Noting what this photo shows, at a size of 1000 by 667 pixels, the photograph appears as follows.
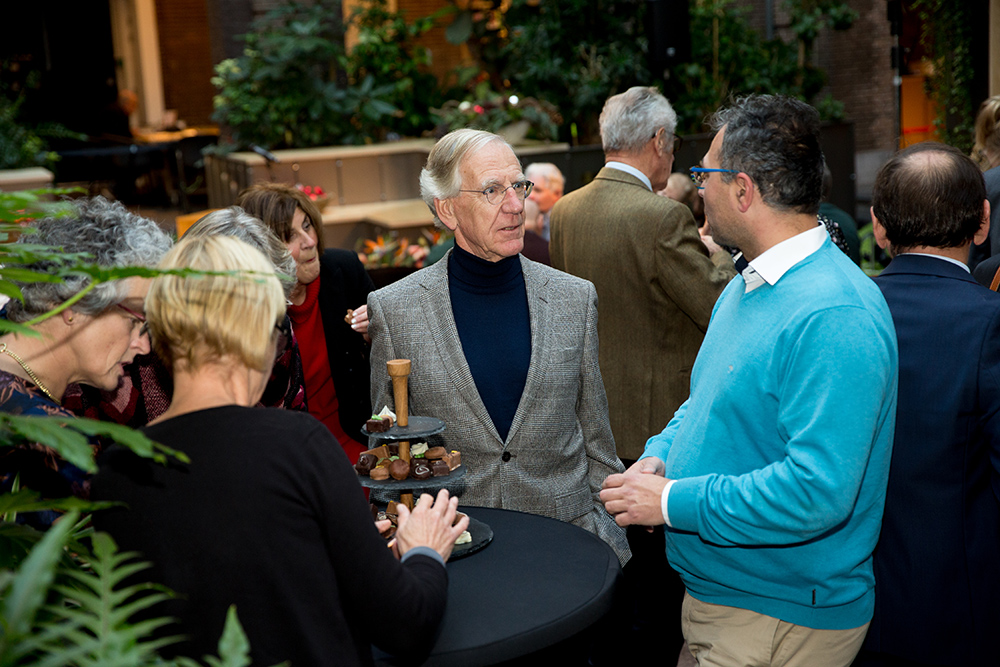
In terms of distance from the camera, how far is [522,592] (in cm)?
167

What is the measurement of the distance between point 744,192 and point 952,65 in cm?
648

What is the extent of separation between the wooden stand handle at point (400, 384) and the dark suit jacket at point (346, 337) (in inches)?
41.8

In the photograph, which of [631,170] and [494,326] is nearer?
[494,326]

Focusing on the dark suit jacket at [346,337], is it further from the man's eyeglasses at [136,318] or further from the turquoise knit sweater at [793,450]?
the turquoise knit sweater at [793,450]

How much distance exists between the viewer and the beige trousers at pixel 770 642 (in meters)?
1.76

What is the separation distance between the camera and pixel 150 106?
18.1 m

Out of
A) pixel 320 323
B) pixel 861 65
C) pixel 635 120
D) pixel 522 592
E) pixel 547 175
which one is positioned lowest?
pixel 522 592

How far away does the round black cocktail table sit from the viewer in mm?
1509

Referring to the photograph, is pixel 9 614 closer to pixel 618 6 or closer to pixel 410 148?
pixel 410 148

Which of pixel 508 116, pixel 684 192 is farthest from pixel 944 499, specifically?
pixel 508 116

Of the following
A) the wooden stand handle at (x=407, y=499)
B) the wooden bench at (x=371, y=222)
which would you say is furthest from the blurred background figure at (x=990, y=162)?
the wooden bench at (x=371, y=222)

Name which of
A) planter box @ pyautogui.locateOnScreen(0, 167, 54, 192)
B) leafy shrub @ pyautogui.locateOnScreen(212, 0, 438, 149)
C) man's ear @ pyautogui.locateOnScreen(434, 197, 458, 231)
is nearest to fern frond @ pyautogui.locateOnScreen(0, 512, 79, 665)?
man's ear @ pyautogui.locateOnScreen(434, 197, 458, 231)

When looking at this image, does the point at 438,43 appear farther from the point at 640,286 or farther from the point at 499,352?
the point at 499,352

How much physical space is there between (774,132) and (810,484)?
2.18ft
